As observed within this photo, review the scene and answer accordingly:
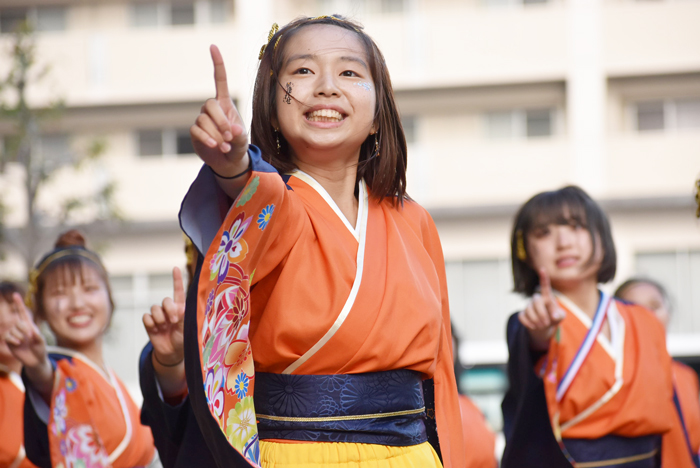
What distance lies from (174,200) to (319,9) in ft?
12.6

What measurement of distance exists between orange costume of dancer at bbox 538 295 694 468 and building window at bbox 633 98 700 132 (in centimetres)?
995

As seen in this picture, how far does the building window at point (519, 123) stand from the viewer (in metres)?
12.6

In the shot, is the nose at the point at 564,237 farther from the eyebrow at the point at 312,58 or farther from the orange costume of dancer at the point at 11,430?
the orange costume of dancer at the point at 11,430

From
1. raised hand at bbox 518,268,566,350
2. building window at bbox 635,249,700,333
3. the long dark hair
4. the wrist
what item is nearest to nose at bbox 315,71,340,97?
the long dark hair

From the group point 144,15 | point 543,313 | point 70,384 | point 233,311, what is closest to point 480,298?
point 144,15

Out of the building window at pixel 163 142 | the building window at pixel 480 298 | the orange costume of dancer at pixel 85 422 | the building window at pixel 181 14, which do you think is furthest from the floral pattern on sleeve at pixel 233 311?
the building window at pixel 181 14

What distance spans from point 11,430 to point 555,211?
281 cm

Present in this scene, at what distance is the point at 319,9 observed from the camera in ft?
43.3

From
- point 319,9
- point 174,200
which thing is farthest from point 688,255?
point 174,200

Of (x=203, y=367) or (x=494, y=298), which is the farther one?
(x=494, y=298)

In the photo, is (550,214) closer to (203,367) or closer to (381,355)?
(381,355)

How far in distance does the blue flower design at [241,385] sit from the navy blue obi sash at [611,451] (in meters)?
1.75

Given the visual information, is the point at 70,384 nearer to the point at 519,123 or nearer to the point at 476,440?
the point at 476,440

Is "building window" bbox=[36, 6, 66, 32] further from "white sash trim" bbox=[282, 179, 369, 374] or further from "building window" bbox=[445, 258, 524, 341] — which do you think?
"white sash trim" bbox=[282, 179, 369, 374]
